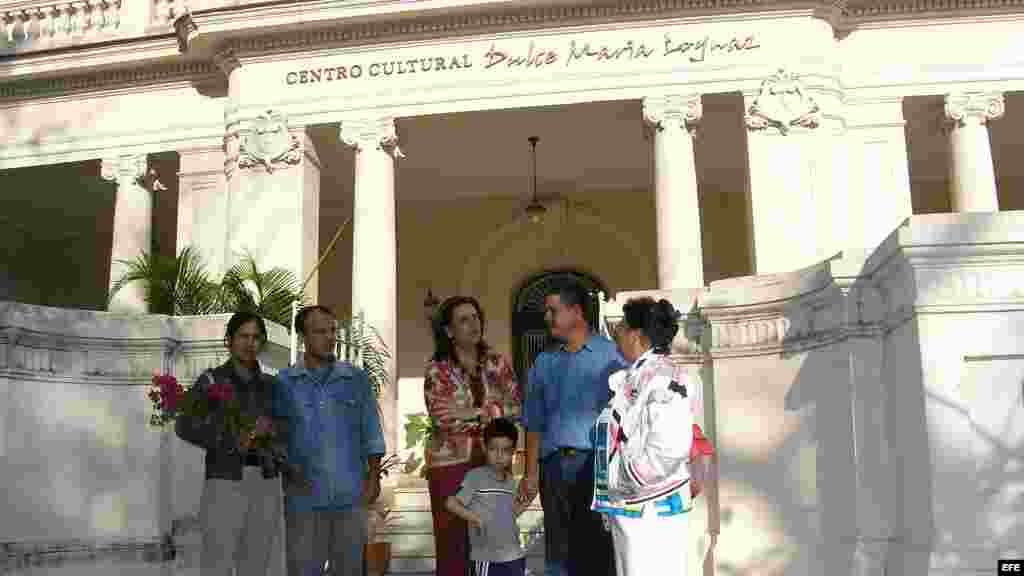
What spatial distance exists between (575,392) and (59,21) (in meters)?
16.3

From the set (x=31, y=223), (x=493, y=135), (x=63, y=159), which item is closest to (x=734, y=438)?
(x=493, y=135)

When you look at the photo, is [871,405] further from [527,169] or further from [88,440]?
[527,169]

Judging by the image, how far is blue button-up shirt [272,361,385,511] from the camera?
206 inches

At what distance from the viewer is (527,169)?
2048cm

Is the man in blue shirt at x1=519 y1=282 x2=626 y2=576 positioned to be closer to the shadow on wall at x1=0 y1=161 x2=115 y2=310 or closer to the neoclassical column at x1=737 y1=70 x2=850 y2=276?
the neoclassical column at x1=737 y1=70 x2=850 y2=276

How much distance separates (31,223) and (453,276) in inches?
376

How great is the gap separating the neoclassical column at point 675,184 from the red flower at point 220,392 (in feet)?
34.4

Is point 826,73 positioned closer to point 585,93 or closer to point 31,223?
point 585,93

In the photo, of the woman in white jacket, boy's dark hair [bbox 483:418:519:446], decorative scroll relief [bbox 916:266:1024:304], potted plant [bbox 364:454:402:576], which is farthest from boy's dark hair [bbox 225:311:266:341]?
potted plant [bbox 364:454:402:576]

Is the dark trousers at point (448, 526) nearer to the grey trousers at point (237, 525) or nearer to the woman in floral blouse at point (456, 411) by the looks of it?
the woman in floral blouse at point (456, 411)

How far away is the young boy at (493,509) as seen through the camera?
17.9ft

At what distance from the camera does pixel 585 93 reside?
15883mm

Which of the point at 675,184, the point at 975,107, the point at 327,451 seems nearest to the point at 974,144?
the point at 975,107

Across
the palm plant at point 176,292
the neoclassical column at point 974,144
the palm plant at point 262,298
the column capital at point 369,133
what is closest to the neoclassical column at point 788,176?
the neoclassical column at point 974,144
